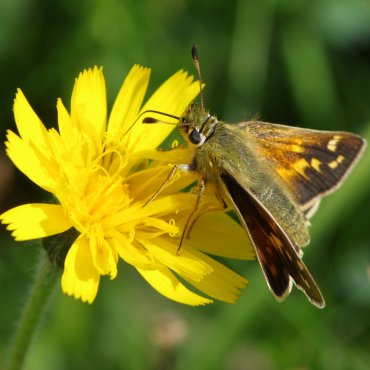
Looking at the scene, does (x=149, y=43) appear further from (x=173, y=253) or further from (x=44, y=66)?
(x=173, y=253)

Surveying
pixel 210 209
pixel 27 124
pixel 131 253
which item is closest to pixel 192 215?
pixel 210 209

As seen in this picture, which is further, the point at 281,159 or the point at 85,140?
the point at 281,159

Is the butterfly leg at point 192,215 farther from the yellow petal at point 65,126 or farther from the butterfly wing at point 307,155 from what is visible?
the yellow petal at point 65,126

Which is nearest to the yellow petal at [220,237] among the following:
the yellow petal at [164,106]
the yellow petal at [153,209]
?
the yellow petal at [153,209]

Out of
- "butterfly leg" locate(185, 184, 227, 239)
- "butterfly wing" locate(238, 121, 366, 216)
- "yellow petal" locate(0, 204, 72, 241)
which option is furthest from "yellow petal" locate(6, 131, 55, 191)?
"butterfly wing" locate(238, 121, 366, 216)

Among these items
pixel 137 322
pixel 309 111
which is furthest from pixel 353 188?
pixel 137 322

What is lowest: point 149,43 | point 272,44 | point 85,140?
point 85,140

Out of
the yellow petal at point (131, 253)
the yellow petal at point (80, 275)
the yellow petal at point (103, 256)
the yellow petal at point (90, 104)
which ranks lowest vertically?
the yellow petal at point (80, 275)
